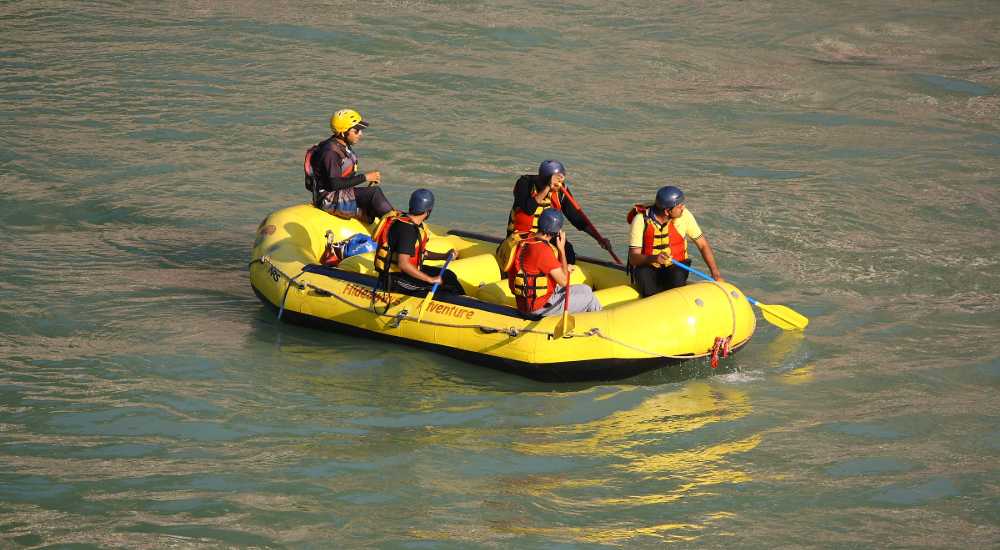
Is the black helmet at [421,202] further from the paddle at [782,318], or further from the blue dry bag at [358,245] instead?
the paddle at [782,318]

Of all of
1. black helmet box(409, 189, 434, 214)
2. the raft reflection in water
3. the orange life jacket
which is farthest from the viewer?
the orange life jacket

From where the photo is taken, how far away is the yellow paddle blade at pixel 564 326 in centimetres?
845

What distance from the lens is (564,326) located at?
8461 millimetres

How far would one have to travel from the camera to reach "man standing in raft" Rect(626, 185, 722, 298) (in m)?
9.11

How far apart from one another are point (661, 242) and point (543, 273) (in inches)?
43.5

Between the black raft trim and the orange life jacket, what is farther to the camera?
the orange life jacket

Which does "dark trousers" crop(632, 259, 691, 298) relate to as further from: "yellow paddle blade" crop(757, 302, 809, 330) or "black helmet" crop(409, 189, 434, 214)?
"black helmet" crop(409, 189, 434, 214)

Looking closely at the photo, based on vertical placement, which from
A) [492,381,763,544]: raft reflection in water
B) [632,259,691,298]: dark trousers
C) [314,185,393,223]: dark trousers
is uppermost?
[314,185,393,223]: dark trousers

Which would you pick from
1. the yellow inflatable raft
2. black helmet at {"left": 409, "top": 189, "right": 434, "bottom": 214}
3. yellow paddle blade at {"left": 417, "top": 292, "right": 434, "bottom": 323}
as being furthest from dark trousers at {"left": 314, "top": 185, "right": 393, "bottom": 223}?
yellow paddle blade at {"left": 417, "top": 292, "right": 434, "bottom": 323}

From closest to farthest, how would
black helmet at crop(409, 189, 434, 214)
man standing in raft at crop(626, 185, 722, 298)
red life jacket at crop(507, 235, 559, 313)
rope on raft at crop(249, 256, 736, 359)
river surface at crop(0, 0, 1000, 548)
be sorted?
river surface at crop(0, 0, 1000, 548), rope on raft at crop(249, 256, 736, 359), red life jacket at crop(507, 235, 559, 313), black helmet at crop(409, 189, 434, 214), man standing in raft at crop(626, 185, 722, 298)

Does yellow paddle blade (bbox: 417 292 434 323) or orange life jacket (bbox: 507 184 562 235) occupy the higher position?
orange life jacket (bbox: 507 184 562 235)

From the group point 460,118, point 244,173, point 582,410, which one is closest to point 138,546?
point 582,410

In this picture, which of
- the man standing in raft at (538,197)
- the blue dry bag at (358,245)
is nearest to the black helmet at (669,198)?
the man standing in raft at (538,197)

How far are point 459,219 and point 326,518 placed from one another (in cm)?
622
